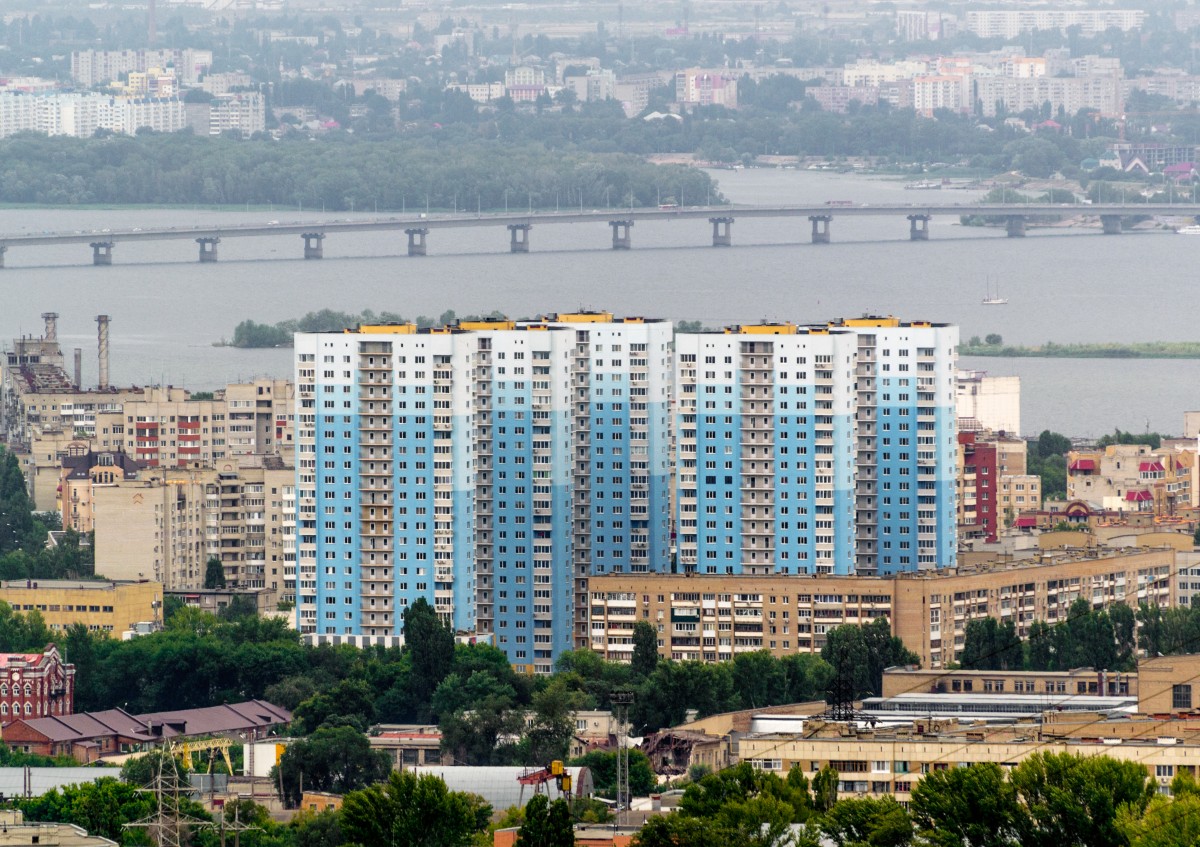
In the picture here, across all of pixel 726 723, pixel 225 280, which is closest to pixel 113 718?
pixel 726 723

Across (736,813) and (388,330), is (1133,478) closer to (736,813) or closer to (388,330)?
(388,330)

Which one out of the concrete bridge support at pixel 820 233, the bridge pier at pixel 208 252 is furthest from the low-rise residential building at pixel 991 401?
the concrete bridge support at pixel 820 233

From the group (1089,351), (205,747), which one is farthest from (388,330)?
(1089,351)

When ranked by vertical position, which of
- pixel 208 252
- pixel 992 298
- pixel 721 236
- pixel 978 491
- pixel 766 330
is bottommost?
pixel 978 491

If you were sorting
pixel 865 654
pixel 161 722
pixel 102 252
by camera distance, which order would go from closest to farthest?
1. pixel 161 722
2. pixel 865 654
3. pixel 102 252

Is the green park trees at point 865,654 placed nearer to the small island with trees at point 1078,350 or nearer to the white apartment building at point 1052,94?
the small island with trees at point 1078,350

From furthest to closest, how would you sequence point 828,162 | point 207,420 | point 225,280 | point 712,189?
1. point 828,162
2. point 712,189
3. point 225,280
4. point 207,420

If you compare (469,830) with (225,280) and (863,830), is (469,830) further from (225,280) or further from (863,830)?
(225,280)
